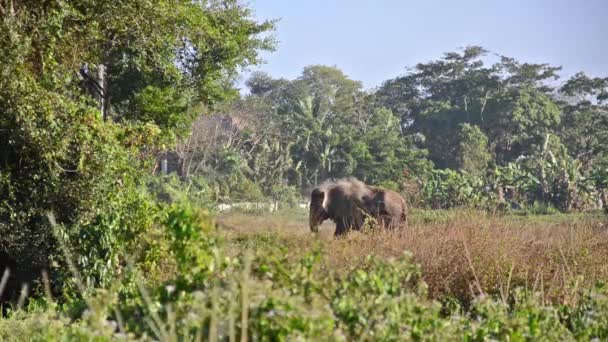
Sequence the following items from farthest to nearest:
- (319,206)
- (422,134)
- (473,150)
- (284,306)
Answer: (422,134) → (473,150) → (319,206) → (284,306)

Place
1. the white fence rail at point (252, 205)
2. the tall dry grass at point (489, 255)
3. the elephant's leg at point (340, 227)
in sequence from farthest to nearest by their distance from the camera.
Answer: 1. the white fence rail at point (252, 205)
2. the elephant's leg at point (340, 227)
3. the tall dry grass at point (489, 255)

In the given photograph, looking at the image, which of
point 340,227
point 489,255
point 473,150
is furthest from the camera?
point 473,150

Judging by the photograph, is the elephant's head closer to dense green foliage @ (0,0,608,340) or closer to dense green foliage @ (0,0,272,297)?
dense green foliage @ (0,0,608,340)

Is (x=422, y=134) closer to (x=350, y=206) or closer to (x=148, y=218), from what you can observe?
(x=350, y=206)

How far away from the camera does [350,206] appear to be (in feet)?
66.4

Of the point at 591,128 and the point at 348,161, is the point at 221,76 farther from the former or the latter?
the point at 591,128

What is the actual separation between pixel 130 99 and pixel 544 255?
9.62m

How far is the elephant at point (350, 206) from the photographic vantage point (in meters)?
20.2

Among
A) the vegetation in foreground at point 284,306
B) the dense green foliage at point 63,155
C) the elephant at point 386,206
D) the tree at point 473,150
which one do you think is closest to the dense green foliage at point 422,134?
the tree at point 473,150

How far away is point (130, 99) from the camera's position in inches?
676

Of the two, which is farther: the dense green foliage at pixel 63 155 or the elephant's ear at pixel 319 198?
the elephant's ear at pixel 319 198

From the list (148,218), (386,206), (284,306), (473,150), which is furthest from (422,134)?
(284,306)

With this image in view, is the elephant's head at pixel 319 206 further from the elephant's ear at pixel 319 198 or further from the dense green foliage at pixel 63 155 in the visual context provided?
the dense green foliage at pixel 63 155

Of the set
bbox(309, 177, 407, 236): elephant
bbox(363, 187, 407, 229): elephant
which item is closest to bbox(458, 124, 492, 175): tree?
bbox(363, 187, 407, 229): elephant
